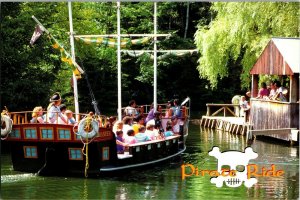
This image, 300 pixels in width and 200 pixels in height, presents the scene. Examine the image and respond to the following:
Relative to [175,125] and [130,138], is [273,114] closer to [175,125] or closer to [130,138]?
[175,125]

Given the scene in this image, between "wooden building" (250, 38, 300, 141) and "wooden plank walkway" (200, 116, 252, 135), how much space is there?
154 cm

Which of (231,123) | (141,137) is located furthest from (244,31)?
(141,137)

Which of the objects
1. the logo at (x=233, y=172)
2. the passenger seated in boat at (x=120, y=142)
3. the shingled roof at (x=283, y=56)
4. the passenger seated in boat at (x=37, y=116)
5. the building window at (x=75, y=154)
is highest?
the shingled roof at (x=283, y=56)

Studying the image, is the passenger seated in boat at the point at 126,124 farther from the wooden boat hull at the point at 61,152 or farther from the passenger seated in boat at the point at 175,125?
the passenger seated in boat at the point at 175,125

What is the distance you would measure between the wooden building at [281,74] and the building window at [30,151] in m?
9.79

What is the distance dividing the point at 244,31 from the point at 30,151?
1323 cm

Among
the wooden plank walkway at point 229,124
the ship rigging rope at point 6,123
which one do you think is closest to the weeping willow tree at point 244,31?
the wooden plank walkway at point 229,124

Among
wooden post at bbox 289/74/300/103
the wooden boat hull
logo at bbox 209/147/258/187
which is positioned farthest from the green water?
wooden post at bbox 289/74/300/103

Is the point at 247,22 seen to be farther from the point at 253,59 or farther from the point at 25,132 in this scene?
the point at 25,132

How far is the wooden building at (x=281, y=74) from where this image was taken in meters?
23.1

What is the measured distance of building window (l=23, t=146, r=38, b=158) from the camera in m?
16.8

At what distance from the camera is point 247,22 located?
89.0 ft

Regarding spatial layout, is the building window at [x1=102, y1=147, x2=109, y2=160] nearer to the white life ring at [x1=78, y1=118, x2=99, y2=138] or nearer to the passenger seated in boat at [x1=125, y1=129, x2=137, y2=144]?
the white life ring at [x1=78, y1=118, x2=99, y2=138]

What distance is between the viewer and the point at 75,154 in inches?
650
